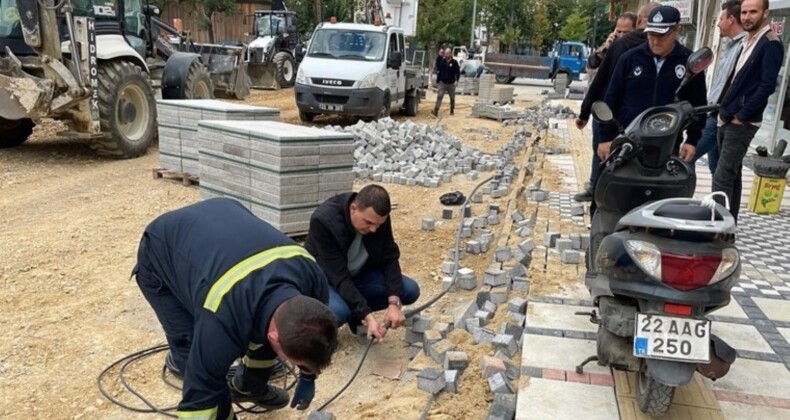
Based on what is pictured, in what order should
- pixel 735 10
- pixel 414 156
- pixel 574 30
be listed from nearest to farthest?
1. pixel 735 10
2. pixel 414 156
3. pixel 574 30

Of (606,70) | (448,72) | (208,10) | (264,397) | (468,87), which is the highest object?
(208,10)

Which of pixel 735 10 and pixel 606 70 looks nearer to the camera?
pixel 735 10

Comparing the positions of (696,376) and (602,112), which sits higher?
(602,112)

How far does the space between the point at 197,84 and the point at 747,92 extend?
9353 millimetres

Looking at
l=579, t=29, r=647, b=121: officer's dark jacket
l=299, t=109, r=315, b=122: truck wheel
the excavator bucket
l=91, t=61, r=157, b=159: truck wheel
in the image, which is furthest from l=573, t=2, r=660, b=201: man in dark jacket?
the excavator bucket

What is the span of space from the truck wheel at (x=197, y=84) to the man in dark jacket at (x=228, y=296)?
9005 mm

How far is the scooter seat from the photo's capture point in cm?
273

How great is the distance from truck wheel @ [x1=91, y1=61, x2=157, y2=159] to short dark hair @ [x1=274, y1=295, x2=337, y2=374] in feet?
27.1

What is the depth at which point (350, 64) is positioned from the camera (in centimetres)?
1397

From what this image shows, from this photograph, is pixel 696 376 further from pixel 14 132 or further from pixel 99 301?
pixel 14 132

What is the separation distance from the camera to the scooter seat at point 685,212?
8.96ft

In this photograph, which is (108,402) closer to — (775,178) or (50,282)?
(50,282)

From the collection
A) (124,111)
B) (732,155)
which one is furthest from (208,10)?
(732,155)

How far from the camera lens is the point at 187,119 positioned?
7.92 meters
